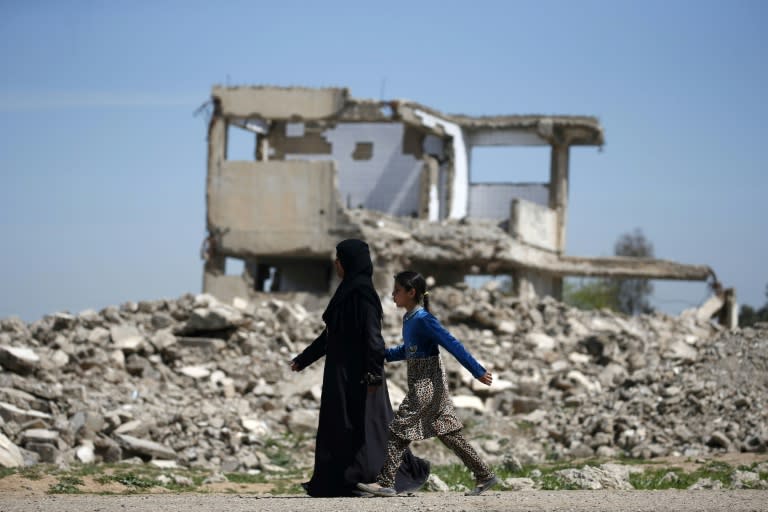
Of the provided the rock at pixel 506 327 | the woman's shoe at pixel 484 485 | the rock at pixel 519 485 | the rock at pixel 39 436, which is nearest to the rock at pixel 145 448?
the rock at pixel 39 436

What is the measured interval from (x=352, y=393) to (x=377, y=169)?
19.7 metres

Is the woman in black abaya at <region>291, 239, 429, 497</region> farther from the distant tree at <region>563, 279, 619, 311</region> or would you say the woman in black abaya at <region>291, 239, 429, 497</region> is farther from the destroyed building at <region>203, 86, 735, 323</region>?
the distant tree at <region>563, 279, 619, 311</region>

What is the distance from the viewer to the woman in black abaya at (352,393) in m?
7.33

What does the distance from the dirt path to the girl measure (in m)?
0.34

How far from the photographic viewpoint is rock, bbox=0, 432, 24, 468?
10.6 m

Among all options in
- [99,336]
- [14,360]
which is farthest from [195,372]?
[14,360]

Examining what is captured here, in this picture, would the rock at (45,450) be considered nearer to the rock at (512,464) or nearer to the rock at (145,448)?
the rock at (145,448)

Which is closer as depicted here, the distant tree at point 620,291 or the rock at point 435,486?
the rock at point 435,486

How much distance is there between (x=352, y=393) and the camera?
7387mm

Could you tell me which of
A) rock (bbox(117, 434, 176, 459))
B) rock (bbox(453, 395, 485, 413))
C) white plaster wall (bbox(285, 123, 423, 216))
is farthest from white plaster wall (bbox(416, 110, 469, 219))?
rock (bbox(117, 434, 176, 459))

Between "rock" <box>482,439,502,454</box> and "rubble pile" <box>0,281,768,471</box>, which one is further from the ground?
"rubble pile" <box>0,281,768,471</box>

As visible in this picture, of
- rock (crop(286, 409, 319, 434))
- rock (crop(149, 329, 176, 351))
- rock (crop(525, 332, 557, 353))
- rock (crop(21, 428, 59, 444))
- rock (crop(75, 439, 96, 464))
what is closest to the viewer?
rock (crop(21, 428, 59, 444))

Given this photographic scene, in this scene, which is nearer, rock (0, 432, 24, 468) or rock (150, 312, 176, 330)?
rock (0, 432, 24, 468)

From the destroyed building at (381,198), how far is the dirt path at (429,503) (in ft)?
49.2
